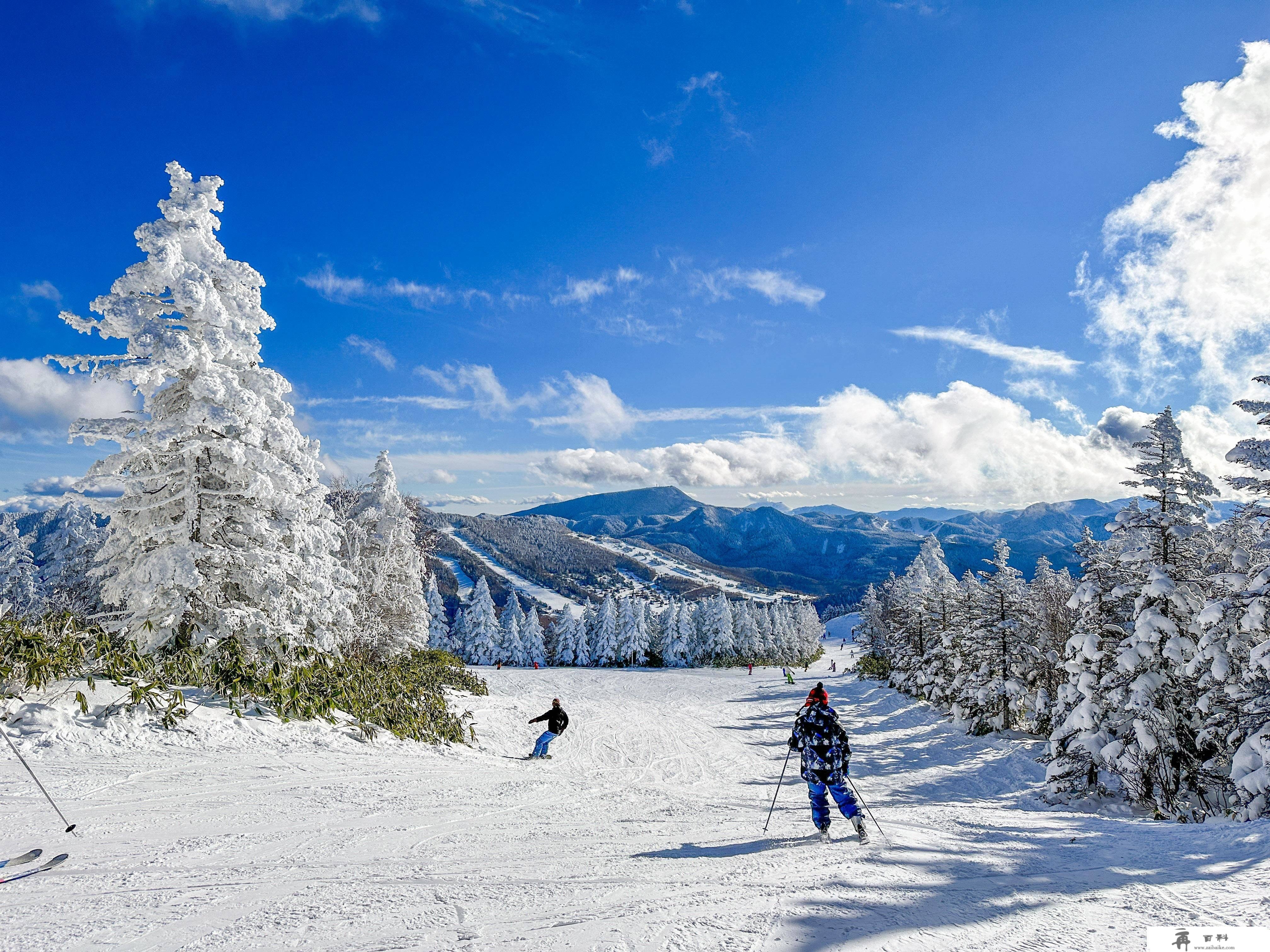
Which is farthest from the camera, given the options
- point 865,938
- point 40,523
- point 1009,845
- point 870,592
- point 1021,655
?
point 40,523

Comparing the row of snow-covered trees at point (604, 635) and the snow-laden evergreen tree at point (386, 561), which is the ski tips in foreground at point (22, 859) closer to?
the snow-laden evergreen tree at point (386, 561)

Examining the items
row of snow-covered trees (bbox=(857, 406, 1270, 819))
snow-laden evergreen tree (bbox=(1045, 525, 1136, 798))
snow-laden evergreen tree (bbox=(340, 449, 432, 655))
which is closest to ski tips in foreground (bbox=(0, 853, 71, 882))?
row of snow-covered trees (bbox=(857, 406, 1270, 819))

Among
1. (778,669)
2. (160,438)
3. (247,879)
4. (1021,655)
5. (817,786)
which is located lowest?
(778,669)

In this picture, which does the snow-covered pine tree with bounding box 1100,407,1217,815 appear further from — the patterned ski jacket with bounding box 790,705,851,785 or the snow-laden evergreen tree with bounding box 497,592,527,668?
the snow-laden evergreen tree with bounding box 497,592,527,668

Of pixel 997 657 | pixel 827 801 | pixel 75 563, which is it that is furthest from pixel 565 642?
pixel 827 801

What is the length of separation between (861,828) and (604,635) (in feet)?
216

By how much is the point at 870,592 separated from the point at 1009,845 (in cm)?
7552

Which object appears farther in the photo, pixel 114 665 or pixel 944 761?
pixel 944 761

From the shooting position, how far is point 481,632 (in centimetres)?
6750

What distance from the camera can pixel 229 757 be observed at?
8922mm

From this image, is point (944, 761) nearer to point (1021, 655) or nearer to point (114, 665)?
point (1021, 655)

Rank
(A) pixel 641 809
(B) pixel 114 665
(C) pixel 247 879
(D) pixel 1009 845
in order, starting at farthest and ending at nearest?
(B) pixel 114 665 → (A) pixel 641 809 → (D) pixel 1009 845 → (C) pixel 247 879

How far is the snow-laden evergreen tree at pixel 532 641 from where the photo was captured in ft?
230

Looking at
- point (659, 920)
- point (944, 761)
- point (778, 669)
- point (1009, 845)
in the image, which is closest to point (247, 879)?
point (659, 920)
